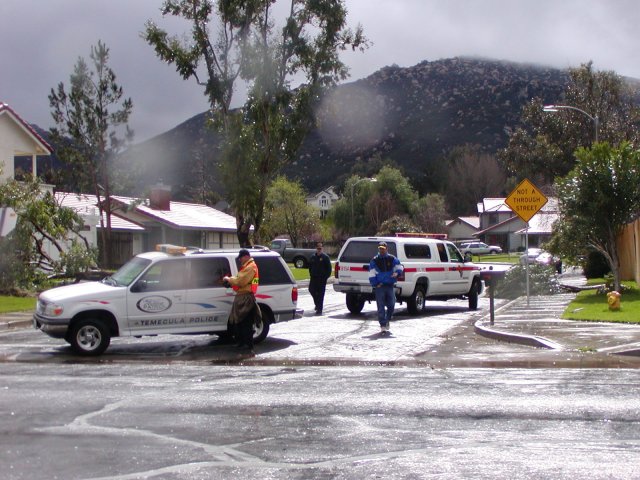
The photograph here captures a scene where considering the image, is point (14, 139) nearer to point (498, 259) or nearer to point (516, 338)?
point (516, 338)

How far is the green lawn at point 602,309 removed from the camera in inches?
713

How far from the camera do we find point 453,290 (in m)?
23.5

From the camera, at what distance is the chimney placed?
55.1 meters

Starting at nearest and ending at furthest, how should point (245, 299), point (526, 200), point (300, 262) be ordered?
1. point (245, 299)
2. point (526, 200)
3. point (300, 262)

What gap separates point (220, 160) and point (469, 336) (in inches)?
991

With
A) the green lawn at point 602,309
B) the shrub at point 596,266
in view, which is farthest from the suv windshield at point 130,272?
the shrub at point 596,266

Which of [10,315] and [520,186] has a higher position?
[520,186]

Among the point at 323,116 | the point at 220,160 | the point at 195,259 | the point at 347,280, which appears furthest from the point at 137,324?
the point at 323,116

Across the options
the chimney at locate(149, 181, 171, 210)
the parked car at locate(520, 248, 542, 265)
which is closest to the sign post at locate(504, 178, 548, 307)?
the parked car at locate(520, 248, 542, 265)

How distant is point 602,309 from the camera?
20.2 m

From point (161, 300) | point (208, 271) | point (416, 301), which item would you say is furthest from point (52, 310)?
point (416, 301)

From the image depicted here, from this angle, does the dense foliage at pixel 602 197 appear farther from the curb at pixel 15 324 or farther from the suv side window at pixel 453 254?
the curb at pixel 15 324

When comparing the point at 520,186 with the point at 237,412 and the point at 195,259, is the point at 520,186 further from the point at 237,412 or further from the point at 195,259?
the point at 237,412

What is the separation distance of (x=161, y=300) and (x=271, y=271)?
2201 millimetres
